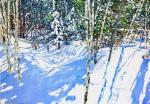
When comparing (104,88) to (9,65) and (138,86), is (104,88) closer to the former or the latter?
(138,86)

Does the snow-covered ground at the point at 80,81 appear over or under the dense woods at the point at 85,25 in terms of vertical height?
under

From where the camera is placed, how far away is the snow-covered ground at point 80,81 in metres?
17.8

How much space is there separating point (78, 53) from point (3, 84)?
11.3m

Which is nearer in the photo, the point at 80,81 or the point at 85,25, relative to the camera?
the point at 80,81

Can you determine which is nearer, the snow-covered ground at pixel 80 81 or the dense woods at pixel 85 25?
the snow-covered ground at pixel 80 81

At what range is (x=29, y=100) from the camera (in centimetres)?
1784

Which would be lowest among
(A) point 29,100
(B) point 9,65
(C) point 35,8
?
(A) point 29,100

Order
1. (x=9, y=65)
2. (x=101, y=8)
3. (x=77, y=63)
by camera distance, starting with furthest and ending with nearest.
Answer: (x=101, y=8) < (x=77, y=63) < (x=9, y=65)

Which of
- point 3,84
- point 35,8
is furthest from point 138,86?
point 35,8

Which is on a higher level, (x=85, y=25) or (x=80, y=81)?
(x=85, y=25)

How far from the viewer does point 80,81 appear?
770 inches

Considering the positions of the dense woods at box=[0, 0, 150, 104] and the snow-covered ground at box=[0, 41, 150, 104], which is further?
the dense woods at box=[0, 0, 150, 104]

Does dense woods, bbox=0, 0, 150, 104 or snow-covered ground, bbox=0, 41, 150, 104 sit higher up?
dense woods, bbox=0, 0, 150, 104

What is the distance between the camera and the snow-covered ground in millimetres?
17812
